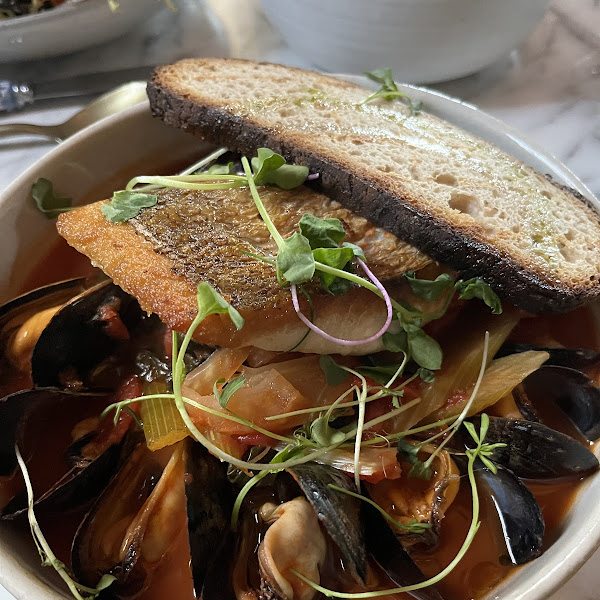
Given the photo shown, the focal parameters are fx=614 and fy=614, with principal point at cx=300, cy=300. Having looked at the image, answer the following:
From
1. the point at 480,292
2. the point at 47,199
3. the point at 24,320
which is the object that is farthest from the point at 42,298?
the point at 480,292

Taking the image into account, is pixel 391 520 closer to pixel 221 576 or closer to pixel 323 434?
pixel 323 434

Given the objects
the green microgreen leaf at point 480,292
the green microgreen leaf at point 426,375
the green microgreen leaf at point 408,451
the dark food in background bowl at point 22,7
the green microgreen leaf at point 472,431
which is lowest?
the green microgreen leaf at point 408,451

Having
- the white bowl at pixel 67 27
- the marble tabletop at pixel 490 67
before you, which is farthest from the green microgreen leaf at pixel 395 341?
the white bowl at pixel 67 27

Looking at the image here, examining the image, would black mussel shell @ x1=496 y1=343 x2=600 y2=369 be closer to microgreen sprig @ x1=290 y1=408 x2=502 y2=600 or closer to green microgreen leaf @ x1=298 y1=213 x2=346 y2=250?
microgreen sprig @ x1=290 y1=408 x2=502 y2=600

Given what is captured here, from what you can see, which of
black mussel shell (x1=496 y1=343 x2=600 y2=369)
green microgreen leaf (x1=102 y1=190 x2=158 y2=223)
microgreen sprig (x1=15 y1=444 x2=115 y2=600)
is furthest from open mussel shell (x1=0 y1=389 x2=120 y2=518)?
black mussel shell (x1=496 y1=343 x2=600 y2=369)

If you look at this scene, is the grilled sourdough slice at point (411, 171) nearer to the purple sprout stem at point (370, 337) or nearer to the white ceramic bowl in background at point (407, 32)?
the purple sprout stem at point (370, 337)

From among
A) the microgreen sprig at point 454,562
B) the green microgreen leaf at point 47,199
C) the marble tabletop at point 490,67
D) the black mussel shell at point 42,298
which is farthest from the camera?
the marble tabletop at point 490,67

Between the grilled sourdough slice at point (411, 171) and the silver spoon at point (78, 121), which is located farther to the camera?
the silver spoon at point (78, 121)
